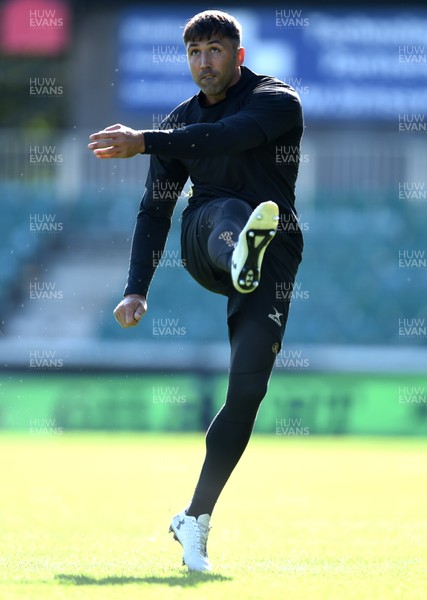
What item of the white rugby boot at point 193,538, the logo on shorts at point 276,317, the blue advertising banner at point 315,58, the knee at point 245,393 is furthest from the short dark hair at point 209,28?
the blue advertising banner at point 315,58

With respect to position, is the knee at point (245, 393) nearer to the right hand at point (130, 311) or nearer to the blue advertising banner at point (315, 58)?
the right hand at point (130, 311)

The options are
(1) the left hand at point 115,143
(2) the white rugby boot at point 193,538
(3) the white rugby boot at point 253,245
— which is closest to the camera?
(1) the left hand at point 115,143

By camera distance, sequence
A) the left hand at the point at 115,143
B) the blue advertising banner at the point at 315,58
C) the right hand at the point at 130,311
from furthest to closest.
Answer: the blue advertising banner at the point at 315,58 → the right hand at the point at 130,311 → the left hand at the point at 115,143

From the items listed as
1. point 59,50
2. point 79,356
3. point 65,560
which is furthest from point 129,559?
point 59,50

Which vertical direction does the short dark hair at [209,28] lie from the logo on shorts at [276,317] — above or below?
above

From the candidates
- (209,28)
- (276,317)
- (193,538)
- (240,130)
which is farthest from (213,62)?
(193,538)

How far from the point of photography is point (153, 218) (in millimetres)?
5766

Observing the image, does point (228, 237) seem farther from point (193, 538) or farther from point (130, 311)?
point (193, 538)

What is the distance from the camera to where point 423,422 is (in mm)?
14609

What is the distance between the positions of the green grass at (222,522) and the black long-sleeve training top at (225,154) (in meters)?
1.30

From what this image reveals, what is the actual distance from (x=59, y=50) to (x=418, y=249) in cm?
710

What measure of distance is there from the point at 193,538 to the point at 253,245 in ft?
3.99

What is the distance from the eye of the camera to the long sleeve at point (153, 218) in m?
5.66

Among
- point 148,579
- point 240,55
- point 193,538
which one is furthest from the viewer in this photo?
point 240,55
